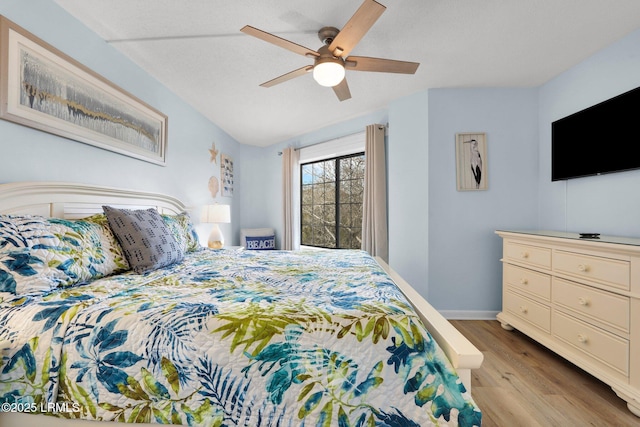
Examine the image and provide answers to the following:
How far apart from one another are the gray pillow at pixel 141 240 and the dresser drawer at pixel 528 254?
2774mm

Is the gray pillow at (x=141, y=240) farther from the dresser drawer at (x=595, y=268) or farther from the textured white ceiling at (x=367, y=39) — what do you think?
the dresser drawer at (x=595, y=268)

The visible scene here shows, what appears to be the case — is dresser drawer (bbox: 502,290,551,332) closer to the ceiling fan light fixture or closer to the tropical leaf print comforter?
the tropical leaf print comforter

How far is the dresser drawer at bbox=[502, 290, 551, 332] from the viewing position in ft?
7.27

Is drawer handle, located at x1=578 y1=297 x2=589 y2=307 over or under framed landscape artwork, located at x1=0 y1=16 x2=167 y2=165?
under

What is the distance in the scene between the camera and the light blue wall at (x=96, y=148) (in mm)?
1563

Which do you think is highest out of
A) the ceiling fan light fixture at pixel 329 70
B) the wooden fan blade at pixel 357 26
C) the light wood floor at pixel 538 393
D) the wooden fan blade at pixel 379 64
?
the wooden fan blade at pixel 357 26

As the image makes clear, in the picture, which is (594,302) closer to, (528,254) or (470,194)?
(528,254)

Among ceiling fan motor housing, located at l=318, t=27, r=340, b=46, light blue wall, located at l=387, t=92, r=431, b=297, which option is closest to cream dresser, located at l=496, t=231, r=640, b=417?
light blue wall, located at l=387, t=92, r=431, b=297

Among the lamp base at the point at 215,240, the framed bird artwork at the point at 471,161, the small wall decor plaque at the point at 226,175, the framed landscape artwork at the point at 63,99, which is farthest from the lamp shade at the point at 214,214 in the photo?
the framed bird artwork at the point at 471,161

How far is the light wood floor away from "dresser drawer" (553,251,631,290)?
69cm

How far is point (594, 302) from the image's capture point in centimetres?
182

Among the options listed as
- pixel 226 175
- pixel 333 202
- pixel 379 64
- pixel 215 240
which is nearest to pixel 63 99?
pixel 215 240

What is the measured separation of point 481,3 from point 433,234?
2046 millimetres

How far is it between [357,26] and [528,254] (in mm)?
2277
